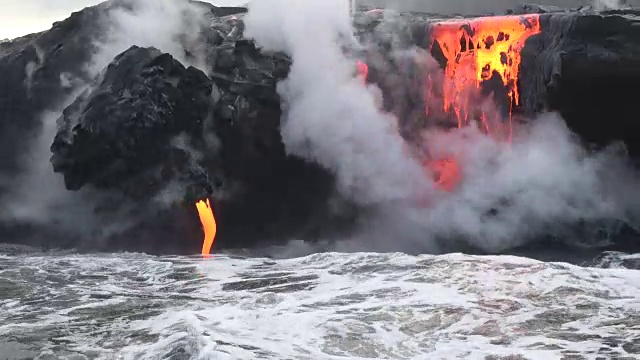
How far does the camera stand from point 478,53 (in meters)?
19.8

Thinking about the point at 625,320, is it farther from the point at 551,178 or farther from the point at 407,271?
the point at 551,178

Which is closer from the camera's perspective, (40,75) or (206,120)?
(206,120)

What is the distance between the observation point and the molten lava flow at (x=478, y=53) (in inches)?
760

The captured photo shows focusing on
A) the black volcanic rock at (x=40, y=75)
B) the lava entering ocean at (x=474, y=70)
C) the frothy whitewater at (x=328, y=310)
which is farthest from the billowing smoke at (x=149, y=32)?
the frothy whitewater at (x=328, y=310)

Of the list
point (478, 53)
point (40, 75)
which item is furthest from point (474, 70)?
point (40, 75)

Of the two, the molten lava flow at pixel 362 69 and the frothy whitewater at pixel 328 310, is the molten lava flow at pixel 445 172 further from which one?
the frothy whitewater at pixel 328 310

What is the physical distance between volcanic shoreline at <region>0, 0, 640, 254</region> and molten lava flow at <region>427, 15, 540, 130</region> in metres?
0.13

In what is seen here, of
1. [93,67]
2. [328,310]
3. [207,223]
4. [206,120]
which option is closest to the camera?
[328,310]

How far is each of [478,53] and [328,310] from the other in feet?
39.2

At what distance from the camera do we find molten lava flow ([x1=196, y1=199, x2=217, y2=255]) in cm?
1755

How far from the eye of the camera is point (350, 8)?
21.2 m

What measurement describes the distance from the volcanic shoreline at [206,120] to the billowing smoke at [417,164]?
410 millimetres

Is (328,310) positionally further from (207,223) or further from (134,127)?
(134,127)

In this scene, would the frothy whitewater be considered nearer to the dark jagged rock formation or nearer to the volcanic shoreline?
the volcanic shoreline
